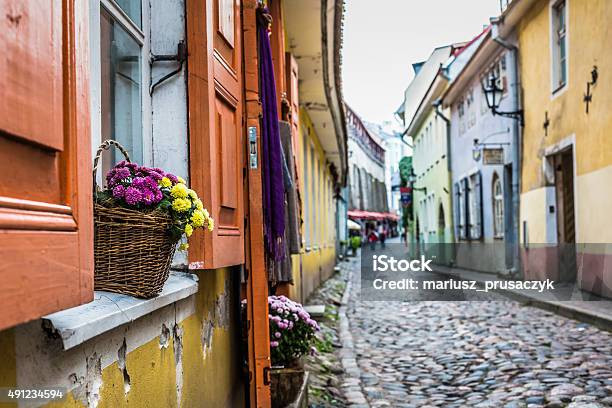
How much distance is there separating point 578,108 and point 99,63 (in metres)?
11.4

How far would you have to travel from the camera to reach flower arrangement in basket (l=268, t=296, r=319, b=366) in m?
5.48

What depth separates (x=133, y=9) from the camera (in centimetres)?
360

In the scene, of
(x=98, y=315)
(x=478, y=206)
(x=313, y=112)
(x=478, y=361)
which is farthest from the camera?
(x=478, y=206)

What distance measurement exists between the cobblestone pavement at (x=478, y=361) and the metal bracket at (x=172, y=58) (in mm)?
3486

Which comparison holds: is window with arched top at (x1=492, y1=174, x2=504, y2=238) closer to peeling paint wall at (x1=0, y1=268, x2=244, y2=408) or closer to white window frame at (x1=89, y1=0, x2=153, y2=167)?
peeling paint wall at (x1=0, y1=268, x2=244, y2=408)

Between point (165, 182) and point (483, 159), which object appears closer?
point (165, 182)

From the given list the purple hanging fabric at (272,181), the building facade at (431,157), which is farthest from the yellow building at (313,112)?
the building facade at (431,157)

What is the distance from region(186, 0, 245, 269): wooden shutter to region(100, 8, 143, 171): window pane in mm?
253

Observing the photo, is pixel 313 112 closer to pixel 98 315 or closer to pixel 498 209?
pixel 498 209

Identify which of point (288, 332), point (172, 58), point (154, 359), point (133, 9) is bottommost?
point (288, 332)

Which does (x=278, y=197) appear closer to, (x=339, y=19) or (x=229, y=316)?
(x=229, y=316)

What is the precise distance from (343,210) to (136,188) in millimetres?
37490

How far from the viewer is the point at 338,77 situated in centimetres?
1212

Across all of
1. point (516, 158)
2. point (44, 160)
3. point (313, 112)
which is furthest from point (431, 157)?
point (44, 160)
